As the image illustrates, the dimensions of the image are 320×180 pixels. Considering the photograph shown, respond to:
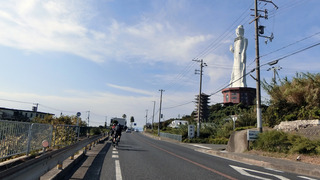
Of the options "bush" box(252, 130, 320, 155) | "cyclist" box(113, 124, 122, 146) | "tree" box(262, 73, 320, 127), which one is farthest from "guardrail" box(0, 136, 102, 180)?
"tree" box(262, 73, 320, 127)

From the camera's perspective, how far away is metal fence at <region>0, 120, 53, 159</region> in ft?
21.8

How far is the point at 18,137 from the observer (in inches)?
294

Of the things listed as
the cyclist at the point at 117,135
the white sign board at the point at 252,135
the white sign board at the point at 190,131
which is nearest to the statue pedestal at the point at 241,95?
the white sign board at the point at 190,131

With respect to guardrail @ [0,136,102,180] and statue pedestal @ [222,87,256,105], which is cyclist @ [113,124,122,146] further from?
statue pedestal @ [222,87,256,105]

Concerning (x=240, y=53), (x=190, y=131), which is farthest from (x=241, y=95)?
(x=190, y=131)

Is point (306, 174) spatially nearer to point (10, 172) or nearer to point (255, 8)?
point (10, 172)

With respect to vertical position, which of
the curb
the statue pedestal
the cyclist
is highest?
the statue pedestal

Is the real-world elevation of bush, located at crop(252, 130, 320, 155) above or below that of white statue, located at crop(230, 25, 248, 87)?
below

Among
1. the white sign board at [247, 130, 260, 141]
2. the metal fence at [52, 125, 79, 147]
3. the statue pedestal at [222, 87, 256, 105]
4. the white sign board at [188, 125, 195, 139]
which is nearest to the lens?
the metal fence at [52, 125, 79, 147]

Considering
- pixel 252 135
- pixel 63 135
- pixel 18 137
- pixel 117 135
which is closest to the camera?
pixel 18 137

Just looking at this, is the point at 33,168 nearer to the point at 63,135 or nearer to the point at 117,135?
the point at 63,135

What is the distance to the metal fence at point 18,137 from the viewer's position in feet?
21.8

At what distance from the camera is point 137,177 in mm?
6938

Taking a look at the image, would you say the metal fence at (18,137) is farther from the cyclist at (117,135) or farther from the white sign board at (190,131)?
the white sign board at (190,131)
